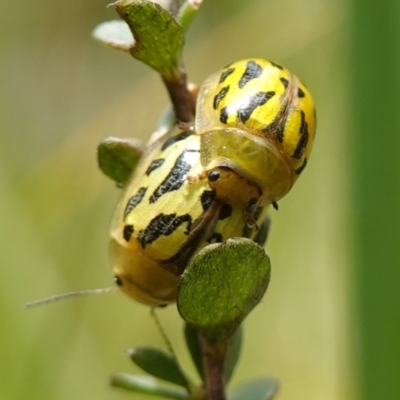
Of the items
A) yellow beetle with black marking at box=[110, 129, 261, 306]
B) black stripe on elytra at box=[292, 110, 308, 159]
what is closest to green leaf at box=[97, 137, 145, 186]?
yellow beetle with black marking at box=[110, 129, 261, 306]

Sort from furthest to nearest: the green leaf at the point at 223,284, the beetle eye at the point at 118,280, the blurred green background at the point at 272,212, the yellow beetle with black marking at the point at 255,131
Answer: the blurred green background at the point at 272,212 → the beetle eye at the point at 118,280 → the yellow beetle with black marking at the point at 255,131 → the green leaf at the point at 223,284

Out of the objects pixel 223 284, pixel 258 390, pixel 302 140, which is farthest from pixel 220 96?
pixel 258 390

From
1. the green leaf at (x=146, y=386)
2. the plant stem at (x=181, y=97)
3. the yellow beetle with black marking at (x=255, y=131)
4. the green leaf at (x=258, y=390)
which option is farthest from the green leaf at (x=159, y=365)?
the plant stem at (x=181, y=97)

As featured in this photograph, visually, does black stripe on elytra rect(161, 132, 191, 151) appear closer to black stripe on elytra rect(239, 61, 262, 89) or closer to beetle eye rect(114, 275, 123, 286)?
black stripe on elytra rect(239, 61, 262, 89)

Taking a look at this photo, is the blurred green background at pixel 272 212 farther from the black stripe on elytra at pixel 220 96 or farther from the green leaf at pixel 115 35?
the green leaf at pixel 115 35

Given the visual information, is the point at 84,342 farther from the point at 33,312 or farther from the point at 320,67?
the point at 320,67

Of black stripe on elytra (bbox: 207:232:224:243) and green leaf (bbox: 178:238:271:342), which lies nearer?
green leaf (bbox: 178:238:271:342)

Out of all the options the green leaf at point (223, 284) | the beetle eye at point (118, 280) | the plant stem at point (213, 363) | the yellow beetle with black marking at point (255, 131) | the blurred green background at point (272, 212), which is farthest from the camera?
the blurred green background at point (272, 212)
